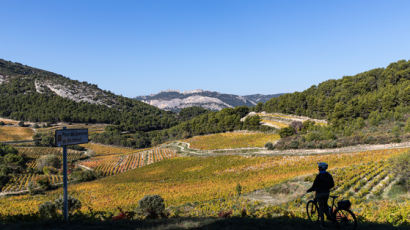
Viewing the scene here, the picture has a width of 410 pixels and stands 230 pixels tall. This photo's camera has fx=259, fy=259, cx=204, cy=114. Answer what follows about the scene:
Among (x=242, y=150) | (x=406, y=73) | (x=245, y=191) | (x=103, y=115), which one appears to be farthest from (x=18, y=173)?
(x=406, y=73)

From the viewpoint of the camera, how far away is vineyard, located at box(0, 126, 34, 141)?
128500mm

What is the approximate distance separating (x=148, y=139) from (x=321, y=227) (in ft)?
507

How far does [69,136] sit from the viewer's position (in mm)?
10711

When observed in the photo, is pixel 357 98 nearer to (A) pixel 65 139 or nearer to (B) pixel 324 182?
(B) pixel 324 182

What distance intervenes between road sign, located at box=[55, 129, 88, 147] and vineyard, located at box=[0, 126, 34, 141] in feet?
474

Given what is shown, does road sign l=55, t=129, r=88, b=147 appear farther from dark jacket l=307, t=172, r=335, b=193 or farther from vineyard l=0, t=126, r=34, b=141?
vineyard l=0, t=126, r=34, b=141

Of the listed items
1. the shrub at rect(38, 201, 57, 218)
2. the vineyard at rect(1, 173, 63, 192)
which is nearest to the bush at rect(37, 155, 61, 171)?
the vineyard at rect(1, 173, 63, 192)

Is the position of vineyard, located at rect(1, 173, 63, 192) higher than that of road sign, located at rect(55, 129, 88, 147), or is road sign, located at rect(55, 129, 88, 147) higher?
road sign, located at rect(55, 129, 88, 147)

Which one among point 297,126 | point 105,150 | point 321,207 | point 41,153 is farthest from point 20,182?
point 297,126

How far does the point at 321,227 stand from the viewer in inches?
342

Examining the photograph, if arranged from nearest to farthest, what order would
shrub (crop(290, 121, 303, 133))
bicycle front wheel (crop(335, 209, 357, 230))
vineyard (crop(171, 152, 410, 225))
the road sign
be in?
bicycle front wheel (crop(335, 209, 357, 230))
the road sign
vineyard (crop(171, 152, 410, 225))
shrub (crop(290, 121, 303, 133))

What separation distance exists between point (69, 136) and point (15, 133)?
15953 cm

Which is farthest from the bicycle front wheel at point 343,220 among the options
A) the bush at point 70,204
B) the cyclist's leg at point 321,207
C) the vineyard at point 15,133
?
the vineyard at point 15,133

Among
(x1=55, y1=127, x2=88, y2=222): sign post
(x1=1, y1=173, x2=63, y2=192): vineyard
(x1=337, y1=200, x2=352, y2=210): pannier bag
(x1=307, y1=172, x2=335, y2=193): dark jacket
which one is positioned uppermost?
(x1=55, y1=127, x2=88, y2=222): sign post
